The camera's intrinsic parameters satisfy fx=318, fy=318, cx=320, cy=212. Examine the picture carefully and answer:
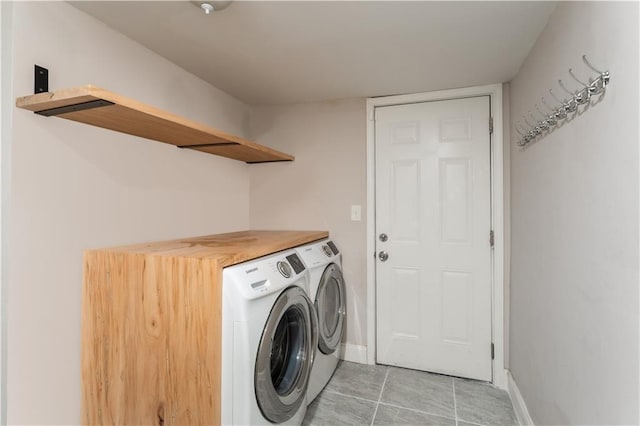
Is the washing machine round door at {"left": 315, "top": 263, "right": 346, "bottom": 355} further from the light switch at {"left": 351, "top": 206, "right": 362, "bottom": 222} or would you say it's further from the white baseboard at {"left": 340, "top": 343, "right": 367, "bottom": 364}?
the light switch at {"left": 351, "top": 206, "right": 362, "bottom": 222}

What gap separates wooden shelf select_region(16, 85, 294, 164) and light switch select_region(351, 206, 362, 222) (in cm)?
95

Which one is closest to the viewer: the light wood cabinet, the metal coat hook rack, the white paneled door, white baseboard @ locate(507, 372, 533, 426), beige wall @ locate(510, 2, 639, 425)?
beige wall @ locate(510, 2, 639, 425)

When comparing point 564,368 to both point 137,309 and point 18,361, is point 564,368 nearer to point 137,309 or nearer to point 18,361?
point 137,309

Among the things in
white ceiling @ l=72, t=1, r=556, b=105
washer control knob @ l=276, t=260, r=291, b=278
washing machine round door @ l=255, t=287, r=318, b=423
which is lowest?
washing machine round door @ l=255, t=287, r=318, b=423

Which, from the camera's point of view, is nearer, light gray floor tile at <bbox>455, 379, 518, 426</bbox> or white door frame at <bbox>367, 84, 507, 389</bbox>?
light gray floor tile at <bbox>455, 379, 518, 426</bbox>

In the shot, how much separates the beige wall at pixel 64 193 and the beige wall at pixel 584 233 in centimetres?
203

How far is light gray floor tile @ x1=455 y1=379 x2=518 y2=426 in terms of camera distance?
1919 mm

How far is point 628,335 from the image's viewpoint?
2.83 ft

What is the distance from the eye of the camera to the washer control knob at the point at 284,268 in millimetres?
1598

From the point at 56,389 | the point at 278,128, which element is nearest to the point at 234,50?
the point at 278,128

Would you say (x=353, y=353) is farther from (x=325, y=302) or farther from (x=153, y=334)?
(x=153, y=334)

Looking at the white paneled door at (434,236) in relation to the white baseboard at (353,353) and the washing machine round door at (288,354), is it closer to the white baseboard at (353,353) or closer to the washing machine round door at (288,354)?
the white baseboard at (353,353)

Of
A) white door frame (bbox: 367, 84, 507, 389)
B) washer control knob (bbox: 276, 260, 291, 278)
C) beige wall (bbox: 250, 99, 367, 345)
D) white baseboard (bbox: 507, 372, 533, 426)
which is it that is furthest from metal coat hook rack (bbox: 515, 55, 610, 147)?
white baseboard (bbox: 507, 372, 533, 426)

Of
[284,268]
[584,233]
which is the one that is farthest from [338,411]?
[584,233]
